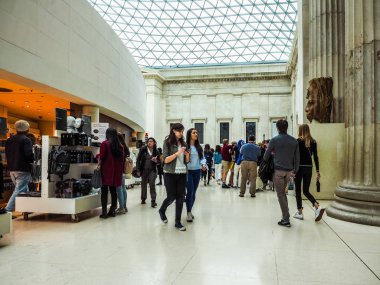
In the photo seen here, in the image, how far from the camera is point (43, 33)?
541 inches

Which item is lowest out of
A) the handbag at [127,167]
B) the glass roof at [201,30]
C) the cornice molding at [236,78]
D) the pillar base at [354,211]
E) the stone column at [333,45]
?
the pillar base at [354,211]

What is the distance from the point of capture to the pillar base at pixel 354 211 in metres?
6.87

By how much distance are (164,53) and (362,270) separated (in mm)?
46392

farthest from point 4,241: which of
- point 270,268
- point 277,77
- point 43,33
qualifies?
point 277,77

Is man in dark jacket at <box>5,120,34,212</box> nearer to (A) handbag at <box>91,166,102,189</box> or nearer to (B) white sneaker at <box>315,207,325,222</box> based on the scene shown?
(A) handbag at <box>91,166,102,189</box>

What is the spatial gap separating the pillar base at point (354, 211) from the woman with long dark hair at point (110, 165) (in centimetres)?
487

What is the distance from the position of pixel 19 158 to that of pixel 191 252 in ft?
16.0

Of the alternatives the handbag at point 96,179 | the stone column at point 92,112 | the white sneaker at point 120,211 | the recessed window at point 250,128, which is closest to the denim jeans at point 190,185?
the white sneaker at point 120,211

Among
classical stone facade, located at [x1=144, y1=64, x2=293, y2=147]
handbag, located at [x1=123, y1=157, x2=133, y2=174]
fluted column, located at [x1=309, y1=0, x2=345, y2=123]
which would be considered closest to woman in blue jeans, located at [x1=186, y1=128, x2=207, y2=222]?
handbag, located at [x1=123, y1=157, x2=133, y2=174]

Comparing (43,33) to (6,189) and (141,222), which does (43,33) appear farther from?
(141,222)

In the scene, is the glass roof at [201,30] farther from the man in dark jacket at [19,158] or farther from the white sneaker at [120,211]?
the man in dark jacket at [19,158]

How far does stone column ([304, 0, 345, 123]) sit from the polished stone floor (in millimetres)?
6095

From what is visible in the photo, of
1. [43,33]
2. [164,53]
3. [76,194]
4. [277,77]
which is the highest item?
[164,53]

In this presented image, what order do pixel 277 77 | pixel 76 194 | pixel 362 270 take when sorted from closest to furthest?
pixel 362 270
pixel 76 194
pixel 277 77
